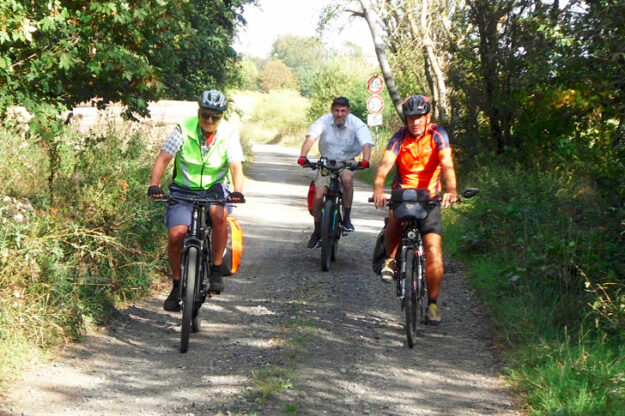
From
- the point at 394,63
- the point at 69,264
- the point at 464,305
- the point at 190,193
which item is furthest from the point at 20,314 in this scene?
the point at 394,63

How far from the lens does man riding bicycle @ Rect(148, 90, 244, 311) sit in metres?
7.07

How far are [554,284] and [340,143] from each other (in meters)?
3.89

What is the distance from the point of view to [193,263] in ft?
22.6

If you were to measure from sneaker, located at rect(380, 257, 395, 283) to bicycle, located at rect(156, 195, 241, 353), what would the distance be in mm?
1583

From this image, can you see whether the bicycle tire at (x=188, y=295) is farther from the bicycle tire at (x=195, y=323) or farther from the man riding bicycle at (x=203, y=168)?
the bicycle tire at (x=195, y=323)

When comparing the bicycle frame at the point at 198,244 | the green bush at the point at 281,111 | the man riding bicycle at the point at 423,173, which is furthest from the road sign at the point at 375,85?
the green bush at the point at 281,111

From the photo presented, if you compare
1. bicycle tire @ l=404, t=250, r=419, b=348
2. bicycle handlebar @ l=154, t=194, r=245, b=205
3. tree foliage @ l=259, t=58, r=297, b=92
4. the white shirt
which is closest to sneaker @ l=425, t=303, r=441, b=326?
bicycle tire @ l=404, t=250, r=419, b=348

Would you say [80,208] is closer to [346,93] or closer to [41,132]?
[41,132]

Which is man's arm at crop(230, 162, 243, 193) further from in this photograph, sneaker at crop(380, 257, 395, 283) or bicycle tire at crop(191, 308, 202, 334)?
sneaker at crop(380, 257, 395, 283)

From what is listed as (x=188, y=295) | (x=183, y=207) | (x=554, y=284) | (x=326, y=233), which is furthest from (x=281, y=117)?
(x=188, y=295)

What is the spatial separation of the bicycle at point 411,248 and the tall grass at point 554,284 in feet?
2.68

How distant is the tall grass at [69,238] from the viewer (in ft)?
21.1

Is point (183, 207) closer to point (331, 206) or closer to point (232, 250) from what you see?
point (232, 250)

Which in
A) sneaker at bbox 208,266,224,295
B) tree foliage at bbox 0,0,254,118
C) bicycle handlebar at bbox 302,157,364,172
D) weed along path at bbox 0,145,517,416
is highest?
tree foliage at bbox 0,0,254,118
